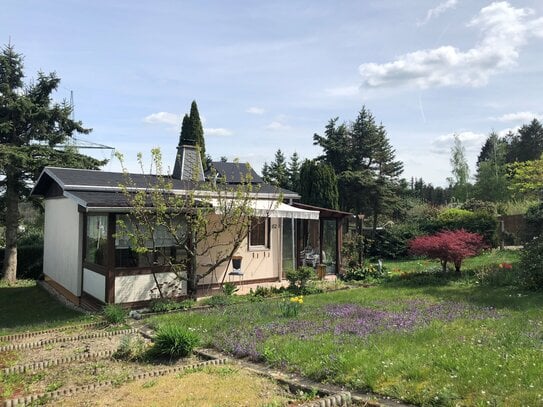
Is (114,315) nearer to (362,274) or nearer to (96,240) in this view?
(96,240)

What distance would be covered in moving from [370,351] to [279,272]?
1095 cm

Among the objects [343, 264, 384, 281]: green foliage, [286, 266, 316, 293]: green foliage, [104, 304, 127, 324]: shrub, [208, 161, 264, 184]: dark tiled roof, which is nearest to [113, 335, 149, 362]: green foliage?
[104, 304, 127, 324]: shrub

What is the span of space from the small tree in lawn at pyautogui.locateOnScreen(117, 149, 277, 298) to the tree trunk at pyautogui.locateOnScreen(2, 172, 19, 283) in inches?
477

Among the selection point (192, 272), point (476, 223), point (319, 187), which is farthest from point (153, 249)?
point (476, 223)

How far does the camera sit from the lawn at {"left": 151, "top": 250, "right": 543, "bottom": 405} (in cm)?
607

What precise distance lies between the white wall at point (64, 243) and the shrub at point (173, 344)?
27.3 feet

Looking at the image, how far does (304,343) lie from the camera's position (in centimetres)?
852

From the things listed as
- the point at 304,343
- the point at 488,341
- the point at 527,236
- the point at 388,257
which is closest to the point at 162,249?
the point at 304,343

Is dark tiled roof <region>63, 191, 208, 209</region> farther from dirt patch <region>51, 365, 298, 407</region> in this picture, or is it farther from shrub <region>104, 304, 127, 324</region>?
dirt patch <region>51, 365, 298, 407</region>

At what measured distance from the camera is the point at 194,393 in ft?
21.0

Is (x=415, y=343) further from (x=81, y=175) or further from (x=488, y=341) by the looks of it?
(x=81, y=175)

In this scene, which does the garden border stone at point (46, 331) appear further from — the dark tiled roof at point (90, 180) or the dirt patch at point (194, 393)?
the dirt patch at point (194, 393)

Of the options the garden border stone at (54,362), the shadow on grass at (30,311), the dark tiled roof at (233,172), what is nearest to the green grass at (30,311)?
the shadow on grass at (30,311)

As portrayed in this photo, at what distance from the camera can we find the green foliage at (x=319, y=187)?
1292 inches
